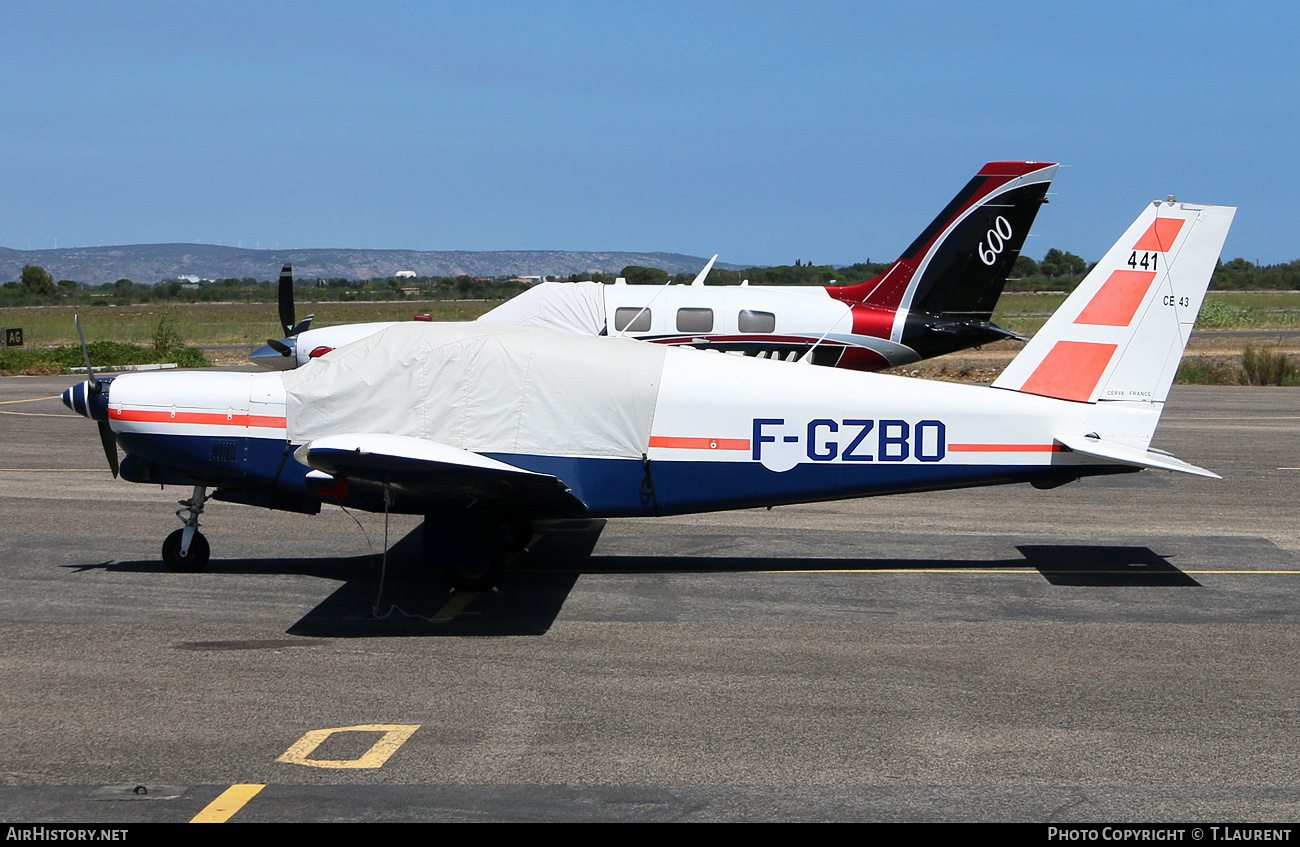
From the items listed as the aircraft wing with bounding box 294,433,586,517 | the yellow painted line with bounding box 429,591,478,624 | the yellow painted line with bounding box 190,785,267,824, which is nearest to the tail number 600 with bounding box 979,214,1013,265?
the aircraft wing with bounding box 294,433,586,517

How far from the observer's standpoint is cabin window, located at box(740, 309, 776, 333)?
687 inches

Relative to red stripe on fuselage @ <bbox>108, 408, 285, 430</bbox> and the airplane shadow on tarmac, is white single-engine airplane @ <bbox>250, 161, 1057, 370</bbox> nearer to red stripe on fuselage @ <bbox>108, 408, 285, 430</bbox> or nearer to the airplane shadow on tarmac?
the airplane shadow on tarmac

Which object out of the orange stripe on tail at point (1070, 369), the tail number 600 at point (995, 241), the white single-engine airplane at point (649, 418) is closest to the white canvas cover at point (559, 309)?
the white single-engine airplane at point (649, 418)

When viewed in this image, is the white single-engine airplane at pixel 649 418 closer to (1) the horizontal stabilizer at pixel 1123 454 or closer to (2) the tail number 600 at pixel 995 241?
(1) the horizontal stabilizer at pixel 1123 454

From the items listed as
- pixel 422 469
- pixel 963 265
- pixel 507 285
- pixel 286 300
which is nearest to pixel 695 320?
pixel 963 265

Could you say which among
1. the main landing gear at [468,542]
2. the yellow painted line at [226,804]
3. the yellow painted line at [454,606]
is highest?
the main landing gear at [468,542]

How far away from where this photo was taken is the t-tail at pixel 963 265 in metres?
17.8

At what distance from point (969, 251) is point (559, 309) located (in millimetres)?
7092

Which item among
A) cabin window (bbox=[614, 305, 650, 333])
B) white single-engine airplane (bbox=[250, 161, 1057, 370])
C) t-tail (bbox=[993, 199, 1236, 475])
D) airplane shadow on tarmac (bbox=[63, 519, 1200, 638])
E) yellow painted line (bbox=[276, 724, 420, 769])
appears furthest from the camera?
white single-engine airplane (bbox=[250, 161, 1057, 370])

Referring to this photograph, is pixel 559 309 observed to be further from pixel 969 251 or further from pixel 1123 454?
pixel 1123 454

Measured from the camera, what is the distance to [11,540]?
1121 centimetres

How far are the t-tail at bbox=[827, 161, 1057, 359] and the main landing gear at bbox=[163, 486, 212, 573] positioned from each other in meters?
11.2

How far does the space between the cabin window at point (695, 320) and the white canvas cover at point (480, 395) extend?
795 cm
